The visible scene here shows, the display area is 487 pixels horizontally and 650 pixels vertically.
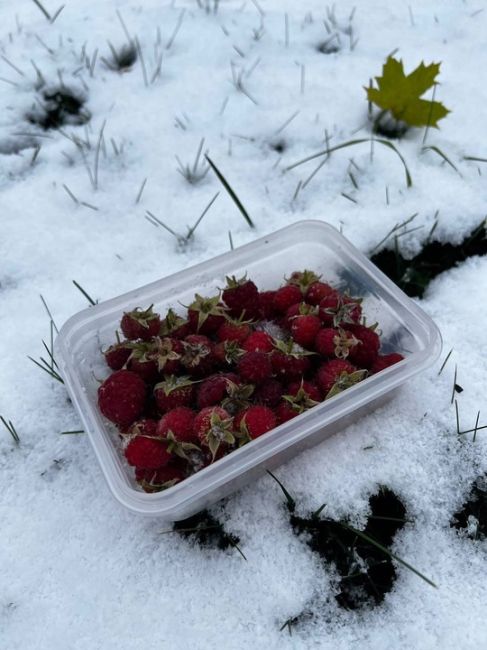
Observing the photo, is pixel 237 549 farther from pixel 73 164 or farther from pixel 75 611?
pixel 73 164

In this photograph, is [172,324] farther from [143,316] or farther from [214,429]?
[214,429]

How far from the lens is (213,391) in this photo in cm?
97

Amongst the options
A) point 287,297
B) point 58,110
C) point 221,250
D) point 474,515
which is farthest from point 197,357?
point 58,110

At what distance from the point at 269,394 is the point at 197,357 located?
14 centimetres

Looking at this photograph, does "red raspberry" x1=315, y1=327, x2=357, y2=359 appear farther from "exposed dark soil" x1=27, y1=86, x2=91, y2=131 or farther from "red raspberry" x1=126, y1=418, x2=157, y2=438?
"exposed dark soil" x1=27, y1=86, x2=91, y2=131

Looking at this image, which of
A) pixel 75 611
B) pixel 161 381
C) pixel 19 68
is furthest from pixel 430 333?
pixel 19 68

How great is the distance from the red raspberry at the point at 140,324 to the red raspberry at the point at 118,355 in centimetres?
2

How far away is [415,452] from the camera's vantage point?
103cm

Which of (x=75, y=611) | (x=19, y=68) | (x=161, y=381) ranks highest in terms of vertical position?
(x=19, y=68)

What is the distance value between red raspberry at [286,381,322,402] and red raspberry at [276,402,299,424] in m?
0.03

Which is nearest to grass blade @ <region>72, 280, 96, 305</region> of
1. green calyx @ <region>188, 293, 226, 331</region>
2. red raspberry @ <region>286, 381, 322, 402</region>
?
green calyx @ <region>188, 293, 226, 331</region>

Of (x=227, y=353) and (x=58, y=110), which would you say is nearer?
(x=227, y=353)

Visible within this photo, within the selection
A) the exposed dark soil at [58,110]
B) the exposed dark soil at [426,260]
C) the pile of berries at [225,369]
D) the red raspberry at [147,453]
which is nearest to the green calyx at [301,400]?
the pile of berries at [225,369]

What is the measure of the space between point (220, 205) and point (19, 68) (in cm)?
78
